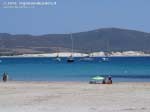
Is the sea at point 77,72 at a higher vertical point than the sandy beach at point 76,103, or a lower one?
lower

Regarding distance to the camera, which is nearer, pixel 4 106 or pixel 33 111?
pixel 33 111

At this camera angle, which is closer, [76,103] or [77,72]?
[76,103]

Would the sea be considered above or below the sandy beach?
below

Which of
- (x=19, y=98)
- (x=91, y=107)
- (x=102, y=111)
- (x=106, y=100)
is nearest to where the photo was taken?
(x=102, y=111)

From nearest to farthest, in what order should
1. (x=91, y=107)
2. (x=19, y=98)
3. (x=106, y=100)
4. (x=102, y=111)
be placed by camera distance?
(x=102, y=111) → (x=91, y=107) → (x=106, y=100) → (x=19, y=98)

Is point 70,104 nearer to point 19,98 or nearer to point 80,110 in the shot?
point 80,110

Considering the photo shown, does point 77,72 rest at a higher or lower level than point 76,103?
lower

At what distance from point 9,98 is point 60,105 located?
4.12 meters

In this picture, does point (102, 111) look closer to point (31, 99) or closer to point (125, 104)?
point (125, 104)

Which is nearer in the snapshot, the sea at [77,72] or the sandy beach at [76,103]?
the sandy beach at [76,103]

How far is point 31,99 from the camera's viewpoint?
24.2m

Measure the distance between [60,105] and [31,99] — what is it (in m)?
3.05

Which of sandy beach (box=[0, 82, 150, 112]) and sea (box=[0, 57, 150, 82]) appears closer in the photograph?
sandy beach (box=[0, 82, 150, 112])

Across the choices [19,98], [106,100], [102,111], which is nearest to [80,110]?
[102,111]
